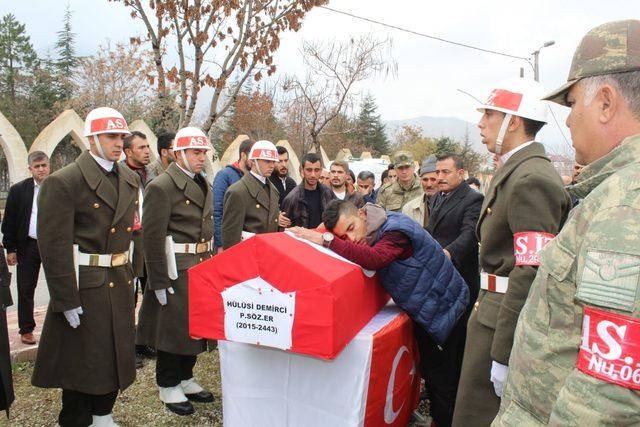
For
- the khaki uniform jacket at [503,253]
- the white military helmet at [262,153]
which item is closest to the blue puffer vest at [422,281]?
the khaki uniform jacket at [503,253]

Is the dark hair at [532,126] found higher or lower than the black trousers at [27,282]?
higher

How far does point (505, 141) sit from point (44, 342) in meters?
3.01

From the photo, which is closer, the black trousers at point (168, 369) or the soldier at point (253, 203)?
the black trousers at point (168, 369)

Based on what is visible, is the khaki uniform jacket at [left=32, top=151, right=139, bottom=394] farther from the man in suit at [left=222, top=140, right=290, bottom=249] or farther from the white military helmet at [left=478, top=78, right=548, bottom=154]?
the white military helmet at [left=478, top=78, right=548, bottom=154]

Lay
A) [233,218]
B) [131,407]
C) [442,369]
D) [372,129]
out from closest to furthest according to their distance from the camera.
Result: 1. [442,369]
2. [131,407]
3. [233,218]
4. [372,129]

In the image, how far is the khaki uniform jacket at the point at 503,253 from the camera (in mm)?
2244

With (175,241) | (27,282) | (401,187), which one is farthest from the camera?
(401,187)

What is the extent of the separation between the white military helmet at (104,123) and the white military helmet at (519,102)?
230 cm

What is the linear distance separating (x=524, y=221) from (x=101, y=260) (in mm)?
2566

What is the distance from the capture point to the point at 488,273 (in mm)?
2582

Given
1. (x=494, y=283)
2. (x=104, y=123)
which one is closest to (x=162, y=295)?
(x=104, y=123)

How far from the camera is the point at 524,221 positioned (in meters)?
2.28

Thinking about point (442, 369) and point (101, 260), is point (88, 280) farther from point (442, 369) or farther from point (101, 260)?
point (442, 369)

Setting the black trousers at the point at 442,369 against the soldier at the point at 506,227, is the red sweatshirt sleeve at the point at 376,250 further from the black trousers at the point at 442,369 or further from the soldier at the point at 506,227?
the black trousers at the point at 442,369
